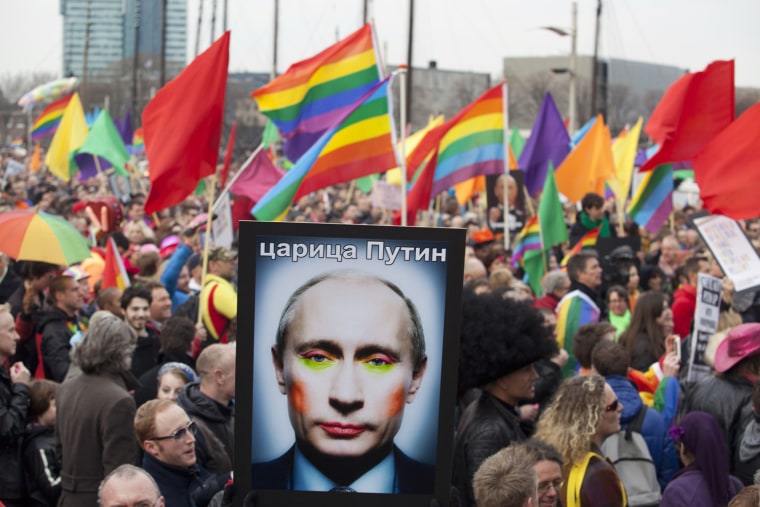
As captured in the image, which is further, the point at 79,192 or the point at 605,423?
the point at 79,192

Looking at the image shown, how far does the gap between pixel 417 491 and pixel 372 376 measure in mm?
334

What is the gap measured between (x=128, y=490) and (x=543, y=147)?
39.8 ft

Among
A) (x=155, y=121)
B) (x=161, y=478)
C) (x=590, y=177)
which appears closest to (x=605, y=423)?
(x=161, y=478)

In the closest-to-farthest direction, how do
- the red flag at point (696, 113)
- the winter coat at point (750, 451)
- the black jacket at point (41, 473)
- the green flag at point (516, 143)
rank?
the winter coat at point (750, 451) → the black jacket at point (41, 473) → the red flag at point (696, 113) → the green flag at point (516, 143)

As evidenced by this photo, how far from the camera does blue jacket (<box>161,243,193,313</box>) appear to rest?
34.0 ft

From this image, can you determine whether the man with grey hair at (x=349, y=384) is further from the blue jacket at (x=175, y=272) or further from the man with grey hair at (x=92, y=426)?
the blue jacket at (x=175, y=272)

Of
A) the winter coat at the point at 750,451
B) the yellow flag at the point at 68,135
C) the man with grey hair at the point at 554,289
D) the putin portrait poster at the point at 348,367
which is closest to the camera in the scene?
the putin portrait poster at the point at 348,367

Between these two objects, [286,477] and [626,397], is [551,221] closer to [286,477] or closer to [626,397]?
[626,397]

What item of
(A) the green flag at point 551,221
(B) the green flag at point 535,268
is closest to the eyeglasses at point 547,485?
(A) the green flag at point 551,221

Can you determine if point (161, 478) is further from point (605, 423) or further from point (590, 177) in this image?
point (590, 177)

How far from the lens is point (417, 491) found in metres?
3.35

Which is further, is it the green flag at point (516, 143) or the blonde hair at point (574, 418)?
the green flag at point (516, 143)

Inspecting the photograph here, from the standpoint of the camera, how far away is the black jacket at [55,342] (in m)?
7.46

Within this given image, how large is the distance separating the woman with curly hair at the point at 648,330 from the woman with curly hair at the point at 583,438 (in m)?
2.77
